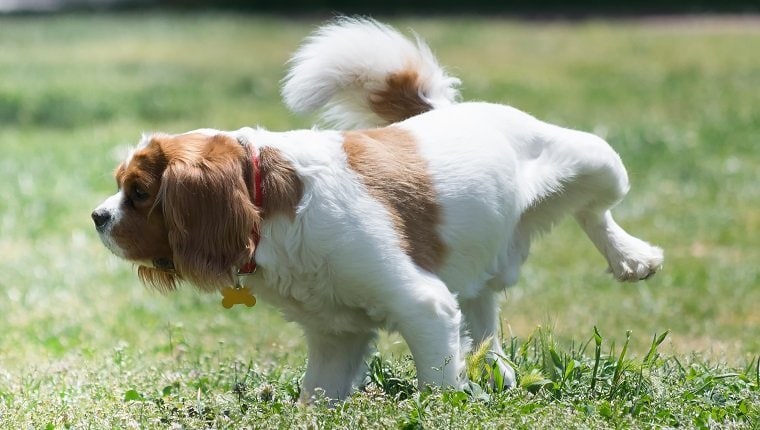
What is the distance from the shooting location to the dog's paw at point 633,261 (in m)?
5.98

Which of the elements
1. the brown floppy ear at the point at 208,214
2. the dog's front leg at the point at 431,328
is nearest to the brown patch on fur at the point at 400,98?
the dog's front leg at the point at 431,328

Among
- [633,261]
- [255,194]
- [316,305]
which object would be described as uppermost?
[255,194]

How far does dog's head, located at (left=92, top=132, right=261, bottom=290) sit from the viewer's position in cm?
454

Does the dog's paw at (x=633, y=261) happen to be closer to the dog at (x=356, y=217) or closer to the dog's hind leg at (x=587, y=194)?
the dog's hind leg at (x=587, y=194)

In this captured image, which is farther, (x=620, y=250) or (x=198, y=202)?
(x=620, y=250)

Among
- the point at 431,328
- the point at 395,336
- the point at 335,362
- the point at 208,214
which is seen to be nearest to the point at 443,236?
the point at 431,328

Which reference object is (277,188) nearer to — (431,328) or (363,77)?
(431,328)

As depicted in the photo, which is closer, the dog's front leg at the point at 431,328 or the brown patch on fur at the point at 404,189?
the dog's front leg at the point at 431,328

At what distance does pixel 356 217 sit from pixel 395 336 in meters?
2.61

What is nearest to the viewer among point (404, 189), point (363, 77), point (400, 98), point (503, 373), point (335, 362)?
point (404, 189)

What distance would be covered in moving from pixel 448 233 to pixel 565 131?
3.51 feet

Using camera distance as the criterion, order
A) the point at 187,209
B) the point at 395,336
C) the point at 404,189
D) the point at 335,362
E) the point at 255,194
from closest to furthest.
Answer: the point at 187,209, the point at 255,194, the point at 404,189, the point at 335,362, the point at 395,336

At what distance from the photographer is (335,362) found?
5254 millimetres

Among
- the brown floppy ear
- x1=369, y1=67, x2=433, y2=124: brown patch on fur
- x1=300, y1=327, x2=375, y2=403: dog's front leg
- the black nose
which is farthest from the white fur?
the black nose
